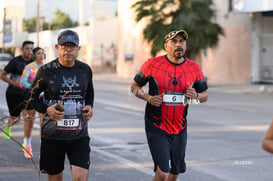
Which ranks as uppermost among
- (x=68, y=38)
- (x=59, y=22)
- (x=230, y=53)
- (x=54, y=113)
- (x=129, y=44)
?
(x=59, y=22)

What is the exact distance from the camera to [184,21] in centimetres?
2744

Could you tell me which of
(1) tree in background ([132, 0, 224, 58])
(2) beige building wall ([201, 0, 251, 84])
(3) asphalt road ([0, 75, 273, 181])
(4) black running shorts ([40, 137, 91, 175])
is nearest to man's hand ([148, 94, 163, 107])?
(4) black running shorts ([40, 137, 91, 175])

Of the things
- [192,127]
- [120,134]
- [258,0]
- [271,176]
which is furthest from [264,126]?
[258,0]

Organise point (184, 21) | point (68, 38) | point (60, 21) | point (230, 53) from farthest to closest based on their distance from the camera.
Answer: point (60, 21) → point (230, 53) → point (184, 21) → point (68, 38)

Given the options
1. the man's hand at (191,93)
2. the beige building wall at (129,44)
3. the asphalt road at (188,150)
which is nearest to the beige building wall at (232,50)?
the beige building wall at (129,44)

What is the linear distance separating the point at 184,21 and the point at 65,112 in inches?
900

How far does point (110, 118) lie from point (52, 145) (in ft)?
28.3

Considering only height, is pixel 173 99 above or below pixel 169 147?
above

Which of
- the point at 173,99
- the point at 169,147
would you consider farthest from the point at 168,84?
the point at 169,147

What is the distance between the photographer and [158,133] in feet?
17.7

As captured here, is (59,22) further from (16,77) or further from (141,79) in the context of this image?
(141,79)

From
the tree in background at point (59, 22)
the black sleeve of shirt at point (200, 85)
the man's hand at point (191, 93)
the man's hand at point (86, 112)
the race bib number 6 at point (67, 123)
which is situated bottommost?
the race bib number 6 at point (67, 123)

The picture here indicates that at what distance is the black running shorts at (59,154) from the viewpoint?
200 inches

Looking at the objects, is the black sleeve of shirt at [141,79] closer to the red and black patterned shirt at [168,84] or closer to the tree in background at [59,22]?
the red and black patterned shirt at [168,84]
